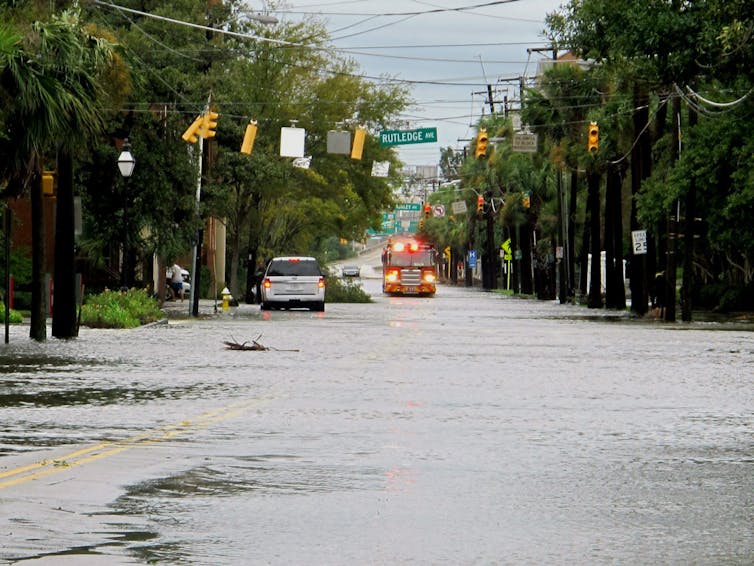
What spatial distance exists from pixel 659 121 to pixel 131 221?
18.7 meters

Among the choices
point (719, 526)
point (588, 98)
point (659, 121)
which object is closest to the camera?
point (719, 526)

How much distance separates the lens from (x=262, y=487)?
1240 cm

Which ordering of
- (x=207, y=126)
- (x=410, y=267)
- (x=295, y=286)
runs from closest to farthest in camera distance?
(x=207, y=126), (x=295, y=286), (x=410, y=267)

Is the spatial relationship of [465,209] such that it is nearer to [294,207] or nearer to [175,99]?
[294,207]

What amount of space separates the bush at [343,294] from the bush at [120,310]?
2770 centimetres

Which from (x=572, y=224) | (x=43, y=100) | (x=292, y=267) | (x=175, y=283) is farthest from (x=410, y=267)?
(x=43, y=100)

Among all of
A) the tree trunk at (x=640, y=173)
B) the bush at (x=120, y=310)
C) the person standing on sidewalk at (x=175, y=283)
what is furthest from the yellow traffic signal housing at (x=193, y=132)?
the person standing on sidewalk at (x=175, y=283)

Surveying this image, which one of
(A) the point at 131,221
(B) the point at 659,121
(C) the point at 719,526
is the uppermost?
(B) the point at 659,121

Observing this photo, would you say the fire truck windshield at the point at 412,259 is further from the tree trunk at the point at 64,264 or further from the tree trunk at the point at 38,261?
the tree trunk at the point at 38,261

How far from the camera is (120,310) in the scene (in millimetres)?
42594

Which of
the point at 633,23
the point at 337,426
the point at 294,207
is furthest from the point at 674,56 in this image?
the point at 294,207

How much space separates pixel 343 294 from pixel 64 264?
138ft

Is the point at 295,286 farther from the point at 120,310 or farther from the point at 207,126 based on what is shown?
the point at 120,310

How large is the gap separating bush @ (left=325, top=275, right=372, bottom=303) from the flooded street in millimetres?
45543
